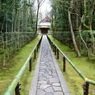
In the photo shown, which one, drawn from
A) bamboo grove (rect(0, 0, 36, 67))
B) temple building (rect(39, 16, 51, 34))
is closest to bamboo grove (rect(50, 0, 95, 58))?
bamboo grove (rect(0, 0, 36, 67))

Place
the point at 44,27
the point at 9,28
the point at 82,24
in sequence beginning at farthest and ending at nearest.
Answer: the point at 44,27 → the point at 9,28 → the point at 82,24

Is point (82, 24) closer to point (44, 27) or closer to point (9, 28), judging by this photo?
point (9, 28)

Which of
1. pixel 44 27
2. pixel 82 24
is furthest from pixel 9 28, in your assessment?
pixel 44 27

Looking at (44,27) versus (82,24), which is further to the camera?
(44,27)

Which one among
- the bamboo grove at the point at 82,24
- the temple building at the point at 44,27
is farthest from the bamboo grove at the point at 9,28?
the temple building at the point at 44,27

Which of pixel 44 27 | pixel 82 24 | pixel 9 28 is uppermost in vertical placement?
pixel 44 27

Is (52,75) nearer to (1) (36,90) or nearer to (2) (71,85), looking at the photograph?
(2) (71,85)

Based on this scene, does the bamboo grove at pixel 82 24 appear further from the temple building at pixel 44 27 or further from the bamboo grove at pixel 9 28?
the temple building at pixel 44 27

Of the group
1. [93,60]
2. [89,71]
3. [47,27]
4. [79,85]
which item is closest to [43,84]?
[79,85]

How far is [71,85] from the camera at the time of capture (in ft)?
12.5

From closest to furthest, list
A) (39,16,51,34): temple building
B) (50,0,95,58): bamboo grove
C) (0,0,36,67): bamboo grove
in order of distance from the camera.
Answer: (50,0,95,58): bamboo grove, (0,0,36,67): bamboo grove, (39,16,51,34): temple building

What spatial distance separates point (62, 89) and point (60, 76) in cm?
102

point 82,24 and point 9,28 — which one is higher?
point 82,24

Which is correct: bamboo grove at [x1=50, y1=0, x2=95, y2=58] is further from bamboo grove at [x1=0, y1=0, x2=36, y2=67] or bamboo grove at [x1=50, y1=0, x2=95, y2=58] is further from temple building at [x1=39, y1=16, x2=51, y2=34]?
temple building at [x1=39, y1=16, x2=51, y2=34]
